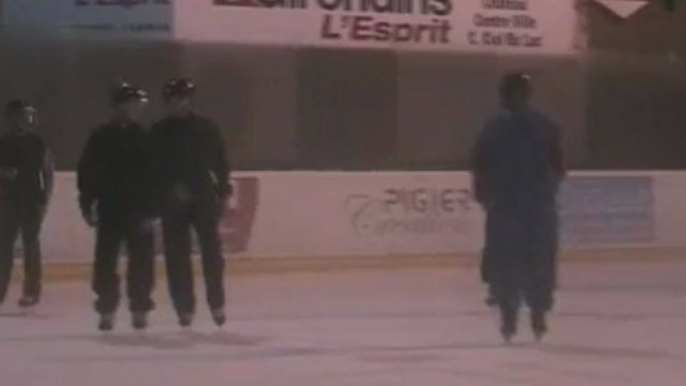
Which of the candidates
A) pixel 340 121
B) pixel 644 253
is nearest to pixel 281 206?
pixel 340 121

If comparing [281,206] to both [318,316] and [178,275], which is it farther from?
[178,275]

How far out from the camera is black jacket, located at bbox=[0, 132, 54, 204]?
13.6m

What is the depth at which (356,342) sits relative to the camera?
1170 cm

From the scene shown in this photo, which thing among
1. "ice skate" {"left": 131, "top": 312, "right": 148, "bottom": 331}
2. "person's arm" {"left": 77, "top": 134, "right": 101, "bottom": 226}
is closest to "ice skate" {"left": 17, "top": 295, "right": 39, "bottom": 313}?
"ice skate" {"left": 131, "top": 312, "right": 148, "bottom": 331}

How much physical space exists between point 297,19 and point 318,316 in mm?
8949

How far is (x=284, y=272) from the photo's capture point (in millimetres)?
18688

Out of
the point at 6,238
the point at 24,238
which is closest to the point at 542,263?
the point at 24,238

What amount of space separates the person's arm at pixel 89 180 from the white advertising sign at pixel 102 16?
821 centimetres

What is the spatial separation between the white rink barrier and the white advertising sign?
2347 mm

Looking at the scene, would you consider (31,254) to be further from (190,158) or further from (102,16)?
(102,16)

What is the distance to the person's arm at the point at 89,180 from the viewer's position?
1204 cm

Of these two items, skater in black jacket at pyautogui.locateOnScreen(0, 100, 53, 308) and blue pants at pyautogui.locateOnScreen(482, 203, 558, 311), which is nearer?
blue pants at pyautogui.locateOnScreen(482, 203, 558, 311)

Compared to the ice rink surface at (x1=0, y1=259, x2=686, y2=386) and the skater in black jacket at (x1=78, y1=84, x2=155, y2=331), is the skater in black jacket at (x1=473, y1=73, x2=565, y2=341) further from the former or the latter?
the skater in black jacket at (x1=78, y1=84, x2=155, y2=331)

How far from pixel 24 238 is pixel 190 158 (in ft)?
7.41
